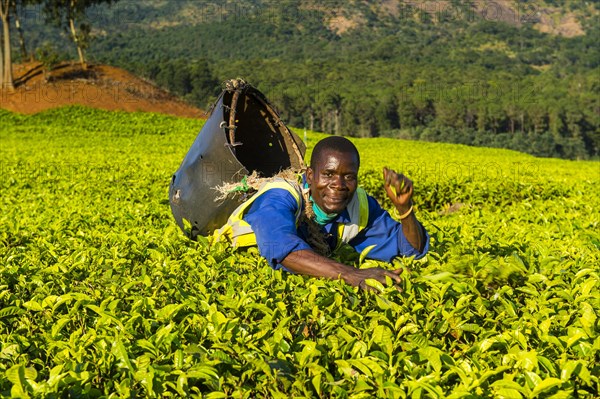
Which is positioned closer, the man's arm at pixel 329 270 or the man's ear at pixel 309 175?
the man's arm at pixel 329 270

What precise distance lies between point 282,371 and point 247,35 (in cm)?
16438

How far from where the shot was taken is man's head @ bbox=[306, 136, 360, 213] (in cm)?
354

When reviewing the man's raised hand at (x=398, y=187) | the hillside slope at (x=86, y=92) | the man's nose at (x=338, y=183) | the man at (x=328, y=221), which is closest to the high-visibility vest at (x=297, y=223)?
the man at (x=328, y=221)

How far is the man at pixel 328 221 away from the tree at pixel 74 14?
2878 centimetres

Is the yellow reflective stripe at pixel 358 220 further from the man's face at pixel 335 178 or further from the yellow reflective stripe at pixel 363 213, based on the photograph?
the man's face at pixel 335 178

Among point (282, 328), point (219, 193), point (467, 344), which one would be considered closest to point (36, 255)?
point (219, 193)

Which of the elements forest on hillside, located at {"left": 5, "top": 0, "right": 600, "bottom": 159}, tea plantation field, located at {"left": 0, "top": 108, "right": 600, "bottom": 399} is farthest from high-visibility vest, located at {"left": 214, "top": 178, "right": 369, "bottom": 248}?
forest on hillside, located at {"left": 5, "top": 0, "right": 600, "bottom": 159}

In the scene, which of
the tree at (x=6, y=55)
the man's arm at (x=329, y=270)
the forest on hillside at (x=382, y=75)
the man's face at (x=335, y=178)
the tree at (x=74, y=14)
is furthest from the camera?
the forest on hillside at (x=382, y=75)

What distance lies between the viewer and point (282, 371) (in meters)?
2.05

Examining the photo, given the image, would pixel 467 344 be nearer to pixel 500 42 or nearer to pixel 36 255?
pixel 36 255

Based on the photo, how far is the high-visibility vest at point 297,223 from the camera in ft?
12.2

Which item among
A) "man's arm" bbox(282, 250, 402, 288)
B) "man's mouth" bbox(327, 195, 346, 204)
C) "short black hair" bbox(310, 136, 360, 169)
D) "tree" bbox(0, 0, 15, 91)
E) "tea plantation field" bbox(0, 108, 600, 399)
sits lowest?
"tea plantation field" bbox(0, 108, 600, 399)

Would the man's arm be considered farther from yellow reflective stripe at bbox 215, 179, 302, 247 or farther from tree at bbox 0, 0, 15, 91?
tree at bbox 0, 0, 15, 91

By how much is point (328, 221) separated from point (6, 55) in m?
27.1
